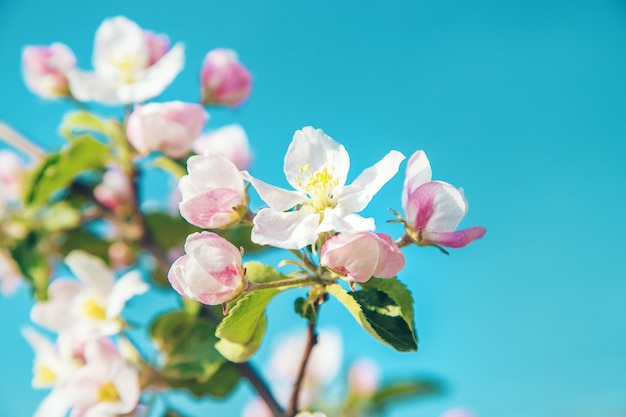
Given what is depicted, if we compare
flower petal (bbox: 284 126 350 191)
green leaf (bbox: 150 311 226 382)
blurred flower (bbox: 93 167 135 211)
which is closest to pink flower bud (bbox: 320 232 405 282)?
flower petal (bbox: 284 126 350 191)

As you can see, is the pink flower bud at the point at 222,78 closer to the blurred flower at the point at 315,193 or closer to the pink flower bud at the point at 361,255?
the blurred flower at the point at 315,193

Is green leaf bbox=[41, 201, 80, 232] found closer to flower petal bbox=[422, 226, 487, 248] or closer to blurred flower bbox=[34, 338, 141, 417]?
blurred flower bbox=[34, 338, 141, 417]

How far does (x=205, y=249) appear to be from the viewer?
2.66ft

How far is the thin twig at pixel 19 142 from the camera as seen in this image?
62.0 inches

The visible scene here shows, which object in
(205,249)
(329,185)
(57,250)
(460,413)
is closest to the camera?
(205,249)

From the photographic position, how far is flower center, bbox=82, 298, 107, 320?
1326 mm

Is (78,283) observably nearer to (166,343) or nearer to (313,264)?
(166,343)

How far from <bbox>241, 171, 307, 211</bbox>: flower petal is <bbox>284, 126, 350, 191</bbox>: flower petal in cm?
3

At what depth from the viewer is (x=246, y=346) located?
92 centimetres

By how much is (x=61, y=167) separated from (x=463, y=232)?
0.97 meters

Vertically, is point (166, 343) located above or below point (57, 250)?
below

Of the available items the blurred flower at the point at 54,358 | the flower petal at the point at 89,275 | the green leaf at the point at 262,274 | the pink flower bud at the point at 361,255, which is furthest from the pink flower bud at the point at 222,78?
the pink flower bud at the point at 361,255

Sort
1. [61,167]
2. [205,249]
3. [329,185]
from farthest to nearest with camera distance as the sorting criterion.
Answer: [61,167], [329,185], [205,249]

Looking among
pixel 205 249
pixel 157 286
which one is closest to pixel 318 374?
pixel 157 286
